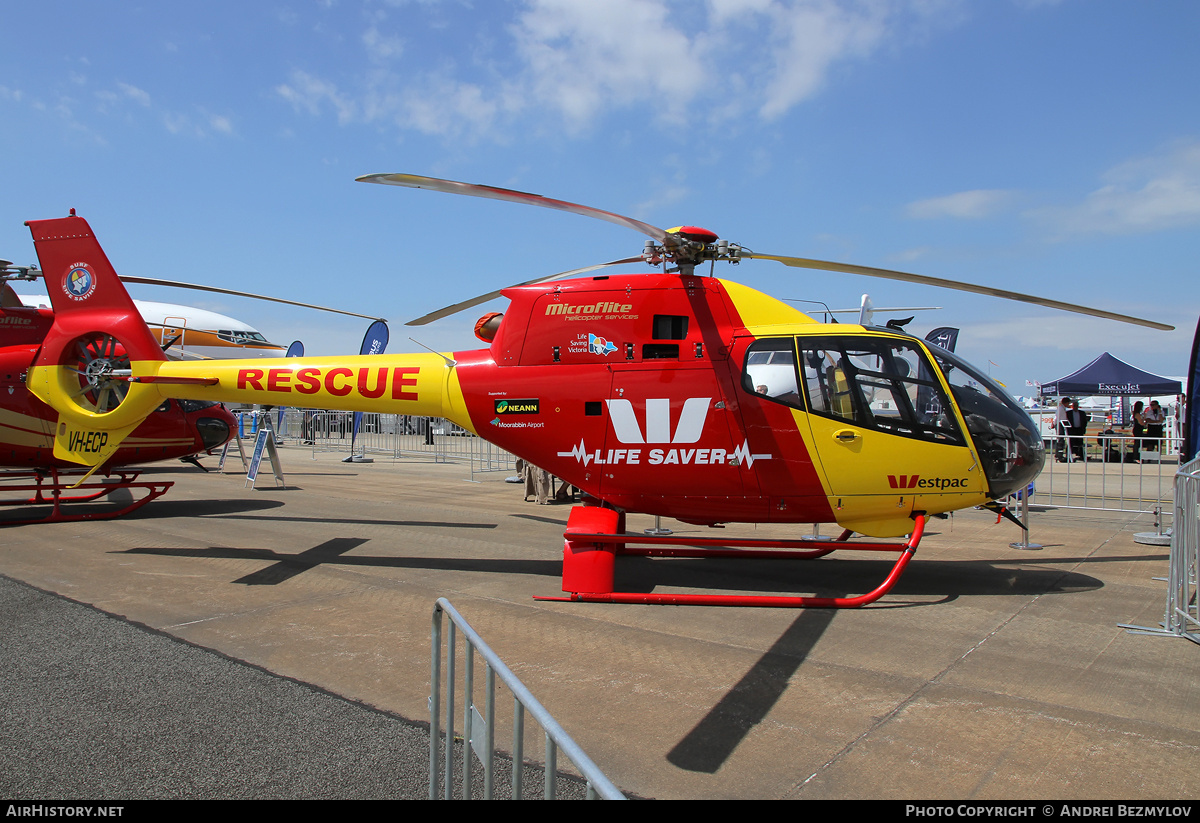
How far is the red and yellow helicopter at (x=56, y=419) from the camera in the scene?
9.31m

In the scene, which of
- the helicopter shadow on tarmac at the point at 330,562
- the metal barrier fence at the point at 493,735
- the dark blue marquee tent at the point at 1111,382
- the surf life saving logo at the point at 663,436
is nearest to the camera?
the metal barrier fence at the point at 493,735

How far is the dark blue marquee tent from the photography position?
96.0 feet

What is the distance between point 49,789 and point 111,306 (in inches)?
303

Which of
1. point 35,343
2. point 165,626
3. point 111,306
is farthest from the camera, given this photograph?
point 35,343

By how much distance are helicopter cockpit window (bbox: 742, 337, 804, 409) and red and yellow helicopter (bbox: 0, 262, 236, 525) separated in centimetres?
776

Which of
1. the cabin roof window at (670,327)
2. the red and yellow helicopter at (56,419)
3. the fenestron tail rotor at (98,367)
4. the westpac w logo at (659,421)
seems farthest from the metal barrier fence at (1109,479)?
the red and yellow helicopter at (56,419)

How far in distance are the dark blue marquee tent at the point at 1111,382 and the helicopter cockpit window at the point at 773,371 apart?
2961 cm

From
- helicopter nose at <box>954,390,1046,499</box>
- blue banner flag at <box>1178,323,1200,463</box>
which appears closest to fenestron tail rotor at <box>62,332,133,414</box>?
helicopter nose at <box>954,390,1046,499</box>

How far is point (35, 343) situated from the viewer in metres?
12.2

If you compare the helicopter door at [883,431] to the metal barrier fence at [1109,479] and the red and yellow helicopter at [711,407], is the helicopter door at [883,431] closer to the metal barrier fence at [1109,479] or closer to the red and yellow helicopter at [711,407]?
the red and yellow helicopter at [711,407]

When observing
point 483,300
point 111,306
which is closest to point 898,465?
point 483,300

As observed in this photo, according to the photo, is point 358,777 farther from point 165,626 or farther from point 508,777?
point 165,626

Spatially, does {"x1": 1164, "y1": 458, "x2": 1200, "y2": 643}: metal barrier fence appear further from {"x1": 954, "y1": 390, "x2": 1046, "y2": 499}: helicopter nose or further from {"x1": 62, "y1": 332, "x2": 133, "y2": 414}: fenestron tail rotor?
{"x1": 62, "y1": 332, "x2": 133, "y2": 414}: fenestron tail rotor

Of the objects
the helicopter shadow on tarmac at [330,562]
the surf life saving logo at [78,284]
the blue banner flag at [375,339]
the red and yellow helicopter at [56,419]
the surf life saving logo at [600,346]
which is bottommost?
the helicopter shadow on tarmac at [330,562]
